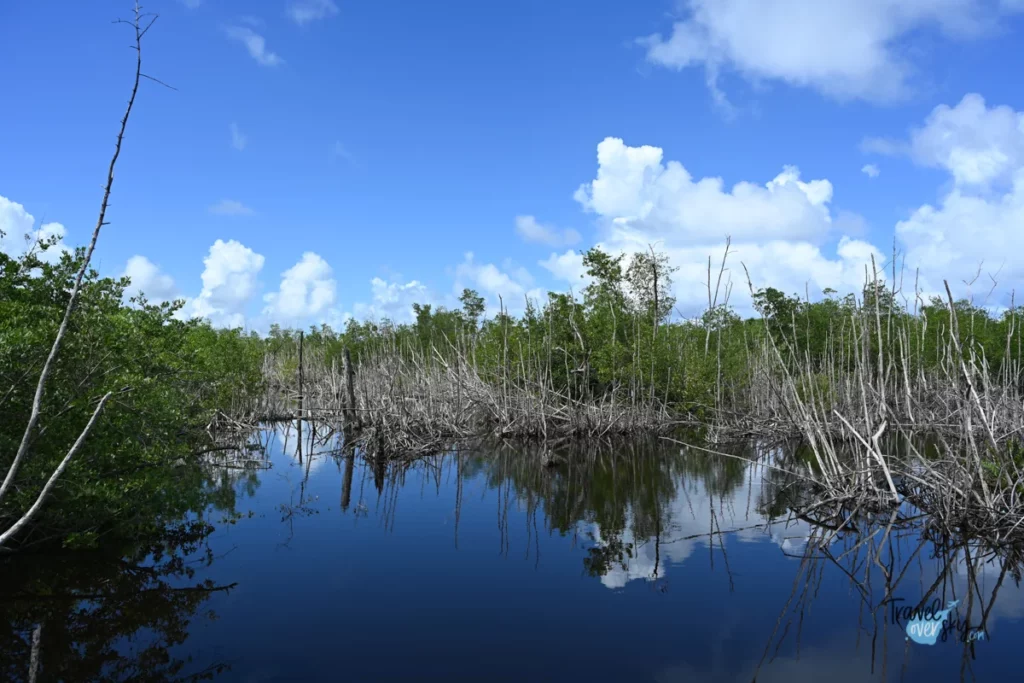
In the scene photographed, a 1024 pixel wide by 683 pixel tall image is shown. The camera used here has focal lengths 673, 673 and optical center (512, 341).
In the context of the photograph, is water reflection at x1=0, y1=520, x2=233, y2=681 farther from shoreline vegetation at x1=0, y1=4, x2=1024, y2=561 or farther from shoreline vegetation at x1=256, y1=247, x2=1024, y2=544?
shoreline vegetation at x1=256, y1=247, x2=1024, y2=544

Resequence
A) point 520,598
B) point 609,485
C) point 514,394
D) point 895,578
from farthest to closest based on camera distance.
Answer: point 514,394 → point 609,485 → point 895,578 → point 520,598

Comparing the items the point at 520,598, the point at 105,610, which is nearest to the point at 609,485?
the point at 520,598

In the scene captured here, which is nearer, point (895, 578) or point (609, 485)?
point (895, 578)

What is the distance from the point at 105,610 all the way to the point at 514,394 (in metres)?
11.0

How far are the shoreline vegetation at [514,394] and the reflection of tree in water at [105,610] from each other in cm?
31

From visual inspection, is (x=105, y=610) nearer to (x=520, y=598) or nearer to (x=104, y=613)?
(x=104, y=613)

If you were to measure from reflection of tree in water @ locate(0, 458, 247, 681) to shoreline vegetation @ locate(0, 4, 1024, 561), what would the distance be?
0.31 m

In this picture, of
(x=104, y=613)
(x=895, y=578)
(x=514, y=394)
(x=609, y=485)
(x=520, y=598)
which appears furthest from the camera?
(x=514, y=394)

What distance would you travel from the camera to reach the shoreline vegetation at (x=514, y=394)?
6238 mm

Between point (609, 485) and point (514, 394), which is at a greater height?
point (514, 394)

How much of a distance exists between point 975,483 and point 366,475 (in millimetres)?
9493

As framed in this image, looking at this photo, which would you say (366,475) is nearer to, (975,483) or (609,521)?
(609,521)

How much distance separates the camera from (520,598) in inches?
252

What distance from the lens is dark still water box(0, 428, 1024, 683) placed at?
16.4 ft
